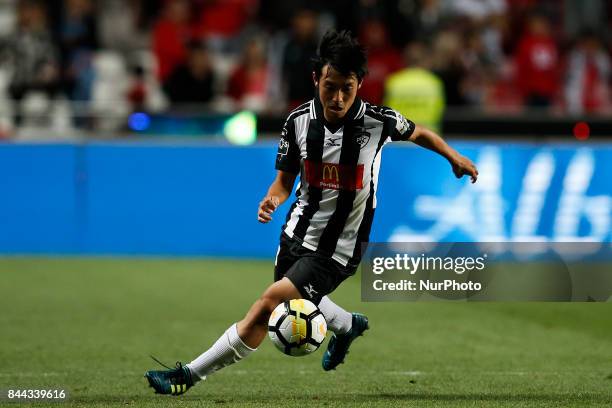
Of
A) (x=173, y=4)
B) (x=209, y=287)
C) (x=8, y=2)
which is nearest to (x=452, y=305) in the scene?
(x=209, y=287)

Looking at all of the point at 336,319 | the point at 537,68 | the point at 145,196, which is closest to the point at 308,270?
the point at 336,319

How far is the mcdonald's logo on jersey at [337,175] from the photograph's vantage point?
20.9 feet

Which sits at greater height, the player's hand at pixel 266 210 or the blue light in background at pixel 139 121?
the blue light in background at pixel 139 121

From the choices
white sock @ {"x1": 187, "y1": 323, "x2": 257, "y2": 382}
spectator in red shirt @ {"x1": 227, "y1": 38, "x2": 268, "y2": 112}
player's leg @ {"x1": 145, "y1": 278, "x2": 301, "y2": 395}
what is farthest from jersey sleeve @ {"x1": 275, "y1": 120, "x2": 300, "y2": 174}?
spectator in red shirt @ {"x1": 227, "y1": 38, "x2": 268, "y2": 112}

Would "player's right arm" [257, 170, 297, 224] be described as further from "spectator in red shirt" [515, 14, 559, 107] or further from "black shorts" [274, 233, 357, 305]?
"spectator in red shirt" [515, 14, 559, 107]

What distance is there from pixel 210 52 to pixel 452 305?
8257 millimetres

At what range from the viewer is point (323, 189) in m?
6.39

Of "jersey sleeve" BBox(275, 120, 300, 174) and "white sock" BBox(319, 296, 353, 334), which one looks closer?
"jersey sleeve" BBox(275, 120, 300, 174)

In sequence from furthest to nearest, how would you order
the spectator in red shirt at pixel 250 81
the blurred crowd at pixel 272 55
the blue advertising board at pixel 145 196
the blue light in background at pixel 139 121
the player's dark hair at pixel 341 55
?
the spectator in red shirt at pixel 250 81 < the blurred crowd at pixel 272 55 < the blue light in background at pixel 139 121 < the blue advertising board at pixel 145 196 < the player's dark hair at pixel 341 55

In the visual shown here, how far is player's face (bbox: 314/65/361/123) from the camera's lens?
240 inches

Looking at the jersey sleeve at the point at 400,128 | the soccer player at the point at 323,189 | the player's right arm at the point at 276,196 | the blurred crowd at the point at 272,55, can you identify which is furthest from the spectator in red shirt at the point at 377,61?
the player's right arm at the point at 276,196

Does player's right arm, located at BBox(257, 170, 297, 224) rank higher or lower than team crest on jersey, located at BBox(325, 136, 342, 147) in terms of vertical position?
lower

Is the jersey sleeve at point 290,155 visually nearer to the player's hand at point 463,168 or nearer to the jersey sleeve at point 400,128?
the jersey sleeve at point 400,128

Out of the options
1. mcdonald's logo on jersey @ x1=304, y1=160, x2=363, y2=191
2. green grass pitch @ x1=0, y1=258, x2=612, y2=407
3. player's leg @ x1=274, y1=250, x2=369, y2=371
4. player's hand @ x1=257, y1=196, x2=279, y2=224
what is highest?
mcdonald's logo on jersey @ x1=304, y1=160, x2=363, y2=191
